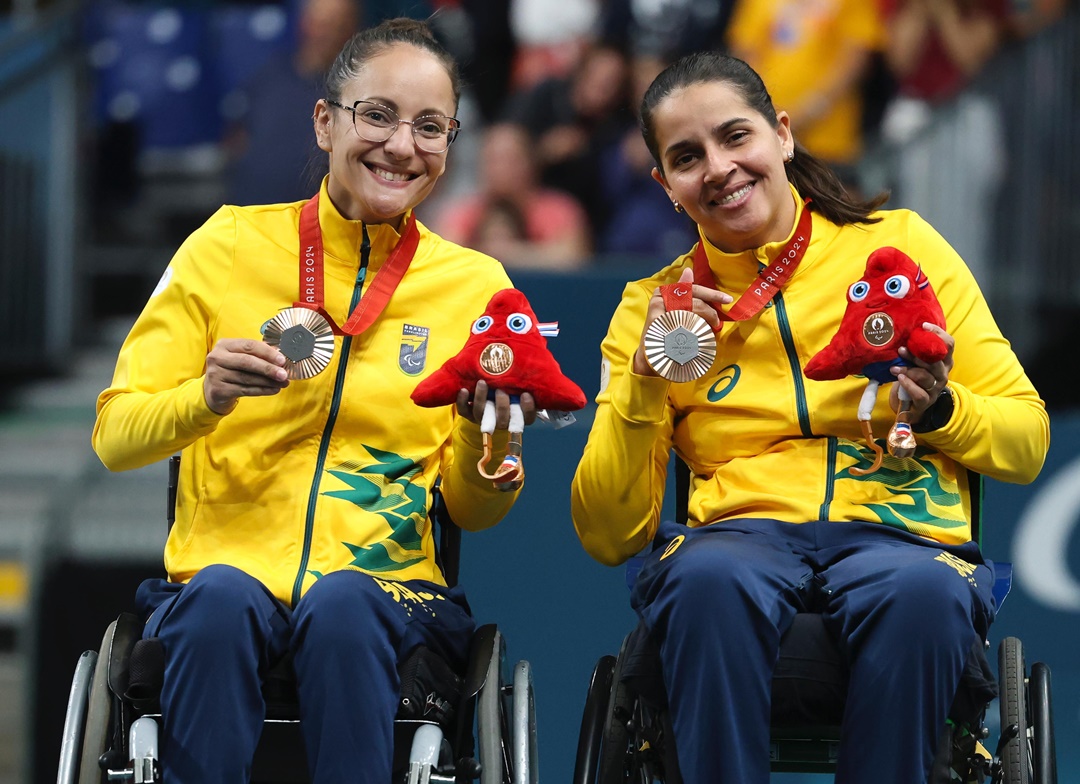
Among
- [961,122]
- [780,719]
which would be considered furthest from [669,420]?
[961,122]

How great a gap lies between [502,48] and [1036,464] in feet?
13.3

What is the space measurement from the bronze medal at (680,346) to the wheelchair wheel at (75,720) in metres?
1.03

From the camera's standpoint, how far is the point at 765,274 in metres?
2.92

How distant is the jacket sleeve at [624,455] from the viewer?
2752 mm

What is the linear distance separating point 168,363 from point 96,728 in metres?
0.65

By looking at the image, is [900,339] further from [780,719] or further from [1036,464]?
[780,719]

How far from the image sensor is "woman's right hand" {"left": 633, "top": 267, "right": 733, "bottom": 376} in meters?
2.69

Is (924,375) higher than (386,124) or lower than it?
lower

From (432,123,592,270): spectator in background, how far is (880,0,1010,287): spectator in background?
110cm

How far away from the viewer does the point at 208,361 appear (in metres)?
2.67

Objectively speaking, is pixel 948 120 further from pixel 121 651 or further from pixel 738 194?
pixel 121 651

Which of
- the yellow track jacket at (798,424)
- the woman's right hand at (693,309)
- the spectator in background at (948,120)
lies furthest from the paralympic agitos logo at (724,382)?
the spectator in background at (948,120)

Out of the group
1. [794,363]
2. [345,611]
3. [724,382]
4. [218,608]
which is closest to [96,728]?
[218,608]

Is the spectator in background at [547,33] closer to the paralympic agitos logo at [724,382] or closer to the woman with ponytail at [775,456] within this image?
the woman with ponytail at [775,456]
